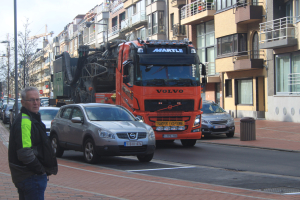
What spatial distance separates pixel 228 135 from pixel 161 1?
26.5 metres

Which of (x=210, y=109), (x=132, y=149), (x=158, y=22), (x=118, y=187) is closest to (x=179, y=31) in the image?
(x=158, y=22)

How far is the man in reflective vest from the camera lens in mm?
3980

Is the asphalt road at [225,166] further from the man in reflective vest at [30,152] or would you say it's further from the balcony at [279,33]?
the balcony at [279,33]

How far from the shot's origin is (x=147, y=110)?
14.9m

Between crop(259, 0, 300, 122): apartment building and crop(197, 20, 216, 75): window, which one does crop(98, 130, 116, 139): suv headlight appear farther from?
crop(197, 20, 216, 75): window

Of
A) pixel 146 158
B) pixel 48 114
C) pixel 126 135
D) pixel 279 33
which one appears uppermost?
pixel 279 33

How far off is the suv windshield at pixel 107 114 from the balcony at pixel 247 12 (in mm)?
18197

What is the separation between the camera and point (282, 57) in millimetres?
26594

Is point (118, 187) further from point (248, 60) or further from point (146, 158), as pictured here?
point (248, 60)

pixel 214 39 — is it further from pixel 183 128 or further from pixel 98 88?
pixel 183 128

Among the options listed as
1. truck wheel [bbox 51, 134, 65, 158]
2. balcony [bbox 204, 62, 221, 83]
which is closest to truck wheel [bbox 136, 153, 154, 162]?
truck wheel [bbox 51, 134, 65, 158]

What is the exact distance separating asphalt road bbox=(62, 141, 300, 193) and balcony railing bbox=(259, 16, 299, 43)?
38.8ft

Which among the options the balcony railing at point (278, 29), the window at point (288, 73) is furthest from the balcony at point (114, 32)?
the window at point (288, 73)

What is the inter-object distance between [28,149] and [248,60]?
26003 millimetres
